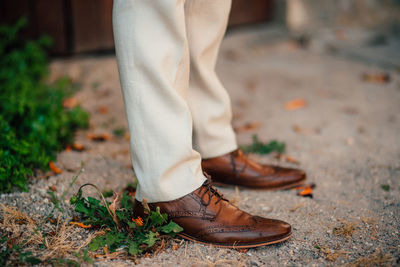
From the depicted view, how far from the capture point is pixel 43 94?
2.32 meters

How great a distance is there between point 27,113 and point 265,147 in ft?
3.64

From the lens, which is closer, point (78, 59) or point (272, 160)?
point (272, 160)

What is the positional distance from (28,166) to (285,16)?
287 cm

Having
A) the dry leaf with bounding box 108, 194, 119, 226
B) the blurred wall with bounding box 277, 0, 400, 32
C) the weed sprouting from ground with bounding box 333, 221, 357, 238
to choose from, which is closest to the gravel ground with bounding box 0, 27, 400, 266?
the weed sprouting from ground with bounding box 333, 221, 357, 238

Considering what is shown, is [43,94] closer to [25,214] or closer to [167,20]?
[25,214]

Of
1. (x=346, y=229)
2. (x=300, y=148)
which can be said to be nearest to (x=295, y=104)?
(x=300, y=148)

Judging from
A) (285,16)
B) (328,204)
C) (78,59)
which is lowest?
(328,204)

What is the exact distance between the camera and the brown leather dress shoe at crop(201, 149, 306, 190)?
147cm

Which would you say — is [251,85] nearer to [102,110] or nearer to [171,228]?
[102,110]

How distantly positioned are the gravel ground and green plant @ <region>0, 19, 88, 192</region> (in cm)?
7

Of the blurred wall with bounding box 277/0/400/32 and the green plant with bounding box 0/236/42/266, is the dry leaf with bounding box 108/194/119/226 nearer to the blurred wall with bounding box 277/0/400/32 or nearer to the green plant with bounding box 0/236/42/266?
the green plant with bounding box 0/236/42/266

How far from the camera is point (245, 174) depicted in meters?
1.50

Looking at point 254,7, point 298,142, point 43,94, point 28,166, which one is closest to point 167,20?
point 28,166

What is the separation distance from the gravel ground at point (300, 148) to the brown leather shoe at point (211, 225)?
0.11 ft
